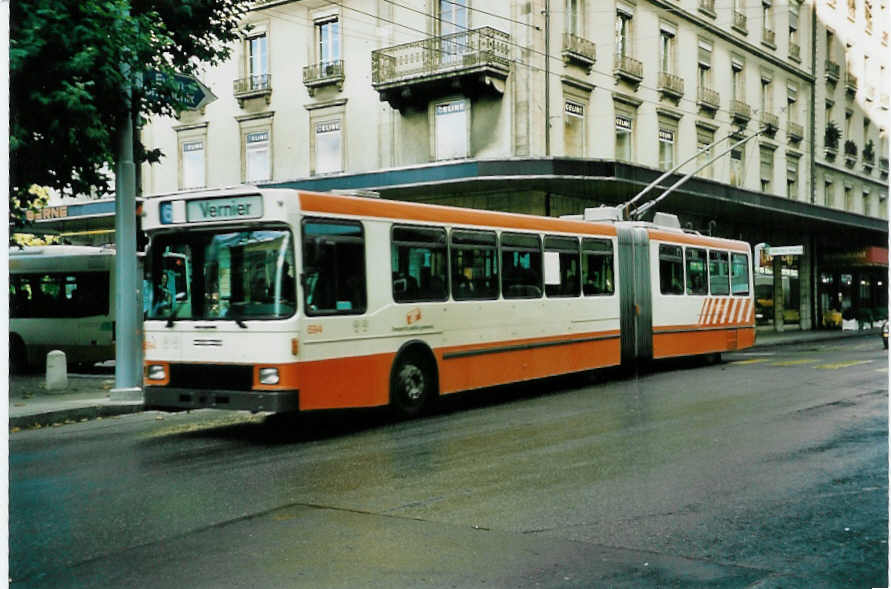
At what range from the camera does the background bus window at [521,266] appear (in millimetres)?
13469

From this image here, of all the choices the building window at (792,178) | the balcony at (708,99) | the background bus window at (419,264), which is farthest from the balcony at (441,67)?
the building window at (792,178)

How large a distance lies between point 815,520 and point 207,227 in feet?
22.4

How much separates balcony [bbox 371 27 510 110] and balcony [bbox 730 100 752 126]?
1166 centimetres

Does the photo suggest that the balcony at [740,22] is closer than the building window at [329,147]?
No

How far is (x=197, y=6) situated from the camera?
12656 millimetres

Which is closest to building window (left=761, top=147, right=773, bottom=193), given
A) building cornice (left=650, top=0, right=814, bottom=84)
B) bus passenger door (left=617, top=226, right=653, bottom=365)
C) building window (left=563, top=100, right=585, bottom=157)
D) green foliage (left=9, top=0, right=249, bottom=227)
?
building cornice (left=650, top=0, right=814, bottom=84)

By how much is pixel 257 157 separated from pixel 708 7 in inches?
608

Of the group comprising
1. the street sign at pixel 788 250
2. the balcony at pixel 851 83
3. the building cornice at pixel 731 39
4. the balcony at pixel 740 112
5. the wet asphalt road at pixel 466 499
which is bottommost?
the wet asphalt road at pixel 466 499

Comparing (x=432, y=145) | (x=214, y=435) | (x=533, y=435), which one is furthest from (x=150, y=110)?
(x=432, y=145)

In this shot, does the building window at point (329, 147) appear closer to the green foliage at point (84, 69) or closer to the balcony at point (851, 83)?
A: the green foliage at point (84, 69)

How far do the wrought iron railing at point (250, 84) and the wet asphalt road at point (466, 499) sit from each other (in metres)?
17.9

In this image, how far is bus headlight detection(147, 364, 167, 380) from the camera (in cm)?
1041

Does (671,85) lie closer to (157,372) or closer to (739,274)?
(739,274)

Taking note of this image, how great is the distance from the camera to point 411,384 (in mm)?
11625
